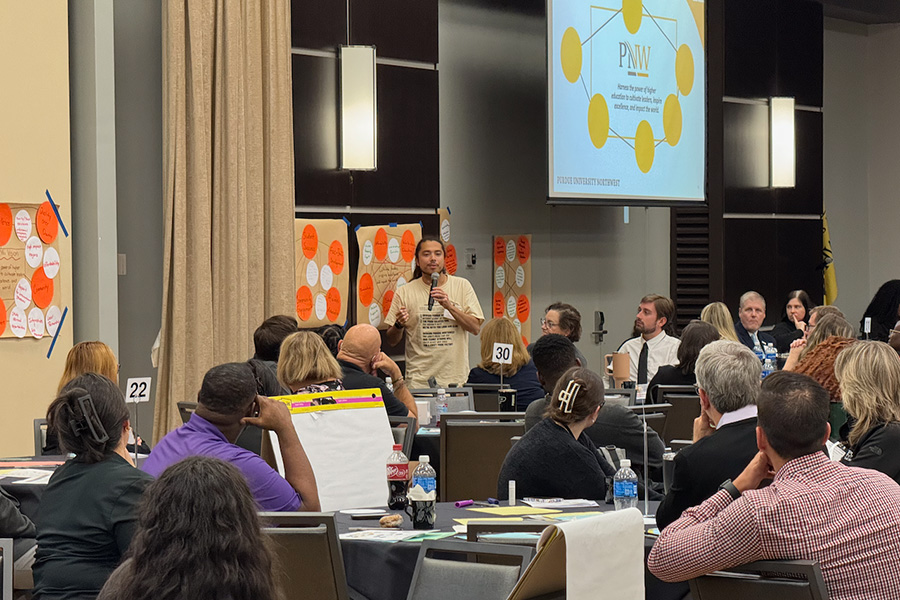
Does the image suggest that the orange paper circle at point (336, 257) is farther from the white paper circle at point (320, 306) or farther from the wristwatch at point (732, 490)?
the wristwatch at point (732, 490)

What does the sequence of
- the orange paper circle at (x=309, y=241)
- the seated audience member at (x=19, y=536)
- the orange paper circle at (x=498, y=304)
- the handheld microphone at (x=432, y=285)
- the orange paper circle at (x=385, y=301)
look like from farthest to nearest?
the orange paper circle at (x=498, y=304), the orange paper circle at (x=385, y=301), the orange paper circle at (x=309, y=241), the handheld microphone at (x=432, y=285), the seated audience member at (x=19, y=536)

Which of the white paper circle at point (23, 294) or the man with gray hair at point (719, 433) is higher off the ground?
the white paper circle at point (23, 294)

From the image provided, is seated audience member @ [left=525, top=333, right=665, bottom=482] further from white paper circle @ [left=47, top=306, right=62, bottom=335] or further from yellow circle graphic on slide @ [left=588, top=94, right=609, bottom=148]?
yellow circle graphic on slide @ [left=588, top=94, right=609, bottom=148]

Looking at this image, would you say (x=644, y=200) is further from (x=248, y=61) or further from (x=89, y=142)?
(x=89, y=142)

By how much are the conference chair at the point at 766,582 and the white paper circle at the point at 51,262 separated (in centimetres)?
503

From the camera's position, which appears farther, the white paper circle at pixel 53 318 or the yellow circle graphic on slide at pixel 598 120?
Result: the yellow circle graphic on slide at pixel 598 120

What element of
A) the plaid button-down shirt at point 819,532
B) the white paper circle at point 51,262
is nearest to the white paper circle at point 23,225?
the white paper circle at point 51,262

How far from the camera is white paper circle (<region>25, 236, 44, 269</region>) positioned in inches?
266

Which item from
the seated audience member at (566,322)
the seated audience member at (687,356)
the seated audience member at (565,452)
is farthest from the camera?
the seated audience member at (566,322)

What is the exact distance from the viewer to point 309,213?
8.39m

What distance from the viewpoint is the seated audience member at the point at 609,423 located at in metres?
4.99

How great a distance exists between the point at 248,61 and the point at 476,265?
11.1 ft

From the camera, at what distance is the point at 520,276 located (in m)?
10.9

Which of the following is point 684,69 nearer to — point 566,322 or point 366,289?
point 366,289
